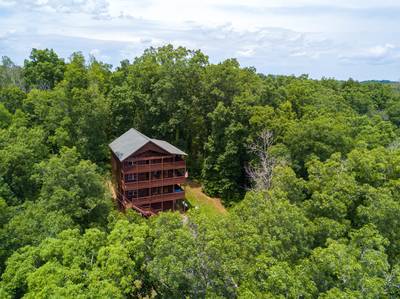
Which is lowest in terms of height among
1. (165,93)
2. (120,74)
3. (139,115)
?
(139,115)

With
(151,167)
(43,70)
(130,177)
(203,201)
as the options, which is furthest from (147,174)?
(43,70)

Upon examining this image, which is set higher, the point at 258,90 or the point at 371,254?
the point at 258,90

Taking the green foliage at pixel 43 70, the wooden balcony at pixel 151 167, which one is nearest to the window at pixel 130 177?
the wooden balcony at pixel 151 167

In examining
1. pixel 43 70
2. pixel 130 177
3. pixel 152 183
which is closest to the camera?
pixel 130 177

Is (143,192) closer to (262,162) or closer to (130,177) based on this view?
(130,177)

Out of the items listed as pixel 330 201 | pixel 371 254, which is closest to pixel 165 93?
pixel 330 201

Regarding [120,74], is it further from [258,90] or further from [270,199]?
[270,199]
